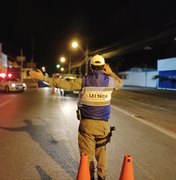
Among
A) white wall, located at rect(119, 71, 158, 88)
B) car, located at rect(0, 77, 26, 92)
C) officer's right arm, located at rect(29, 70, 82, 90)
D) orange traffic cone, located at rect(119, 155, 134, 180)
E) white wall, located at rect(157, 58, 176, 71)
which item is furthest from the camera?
white wall, located at rect(119, 71, 158, 88)

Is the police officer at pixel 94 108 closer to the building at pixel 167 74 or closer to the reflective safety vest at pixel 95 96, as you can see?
the reflective safety vest at pixel 95 96

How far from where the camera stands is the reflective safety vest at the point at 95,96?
524 centimetres

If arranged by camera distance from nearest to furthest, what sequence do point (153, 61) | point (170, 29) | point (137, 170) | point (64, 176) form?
point (64, 176)
point (137, 170)
point (170, 29)
point (153, 61)

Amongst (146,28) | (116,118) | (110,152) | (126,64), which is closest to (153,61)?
(126,64)

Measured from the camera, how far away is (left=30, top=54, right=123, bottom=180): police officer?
5250 millimetres

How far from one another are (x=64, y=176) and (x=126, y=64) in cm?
8479

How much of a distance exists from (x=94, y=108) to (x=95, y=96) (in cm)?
17

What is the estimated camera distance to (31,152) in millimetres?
7875

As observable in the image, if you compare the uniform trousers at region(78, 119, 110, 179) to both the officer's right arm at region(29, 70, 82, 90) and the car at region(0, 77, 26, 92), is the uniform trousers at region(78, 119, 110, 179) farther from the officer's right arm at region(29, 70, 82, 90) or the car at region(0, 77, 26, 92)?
the car at region(0, 77, 26, 92)

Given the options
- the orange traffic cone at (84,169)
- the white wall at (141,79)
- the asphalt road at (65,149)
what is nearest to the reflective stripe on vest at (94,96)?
the orange traffic cone at (84,169)

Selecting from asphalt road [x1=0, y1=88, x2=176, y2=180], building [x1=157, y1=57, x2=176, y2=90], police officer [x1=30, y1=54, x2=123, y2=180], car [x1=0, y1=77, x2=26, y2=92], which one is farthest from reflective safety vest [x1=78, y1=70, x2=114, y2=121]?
building [x1=157, y1=57, x2=176, y2=90]

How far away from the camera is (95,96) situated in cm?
523

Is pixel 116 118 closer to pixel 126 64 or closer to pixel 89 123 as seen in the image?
pixel 89 123

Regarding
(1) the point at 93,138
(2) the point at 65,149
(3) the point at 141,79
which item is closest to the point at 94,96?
(1) the point at 93,138
